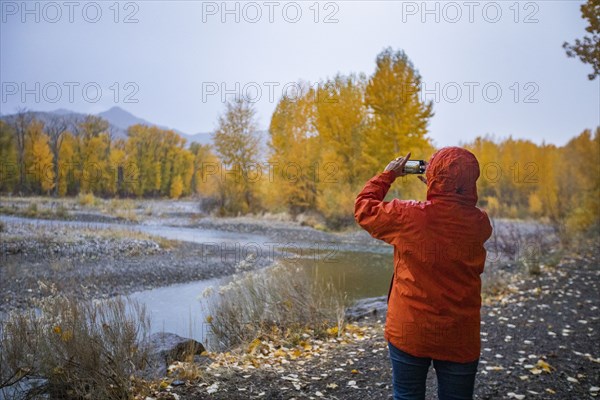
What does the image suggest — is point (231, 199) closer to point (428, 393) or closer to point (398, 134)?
point (398, 134)

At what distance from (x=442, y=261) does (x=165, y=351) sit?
11.2 ft

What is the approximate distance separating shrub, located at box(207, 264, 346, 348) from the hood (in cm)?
370

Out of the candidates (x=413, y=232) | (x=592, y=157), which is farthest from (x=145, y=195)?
(x=413, y=232)

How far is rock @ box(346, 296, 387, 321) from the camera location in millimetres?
6762

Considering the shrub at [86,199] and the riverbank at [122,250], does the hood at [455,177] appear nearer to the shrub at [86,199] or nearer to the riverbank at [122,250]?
the riverbank at [122,250]

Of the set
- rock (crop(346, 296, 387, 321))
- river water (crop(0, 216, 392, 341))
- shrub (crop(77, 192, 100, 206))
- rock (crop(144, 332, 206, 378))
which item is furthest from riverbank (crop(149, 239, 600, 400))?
shrub (crop(77, 192, 100, 206))

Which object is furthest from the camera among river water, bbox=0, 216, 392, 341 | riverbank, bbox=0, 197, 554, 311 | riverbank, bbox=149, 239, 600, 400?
riverbank, bbox=0, 197, 554, 311

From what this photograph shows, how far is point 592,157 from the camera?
15.7 m

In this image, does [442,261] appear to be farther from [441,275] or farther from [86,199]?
[86,199]

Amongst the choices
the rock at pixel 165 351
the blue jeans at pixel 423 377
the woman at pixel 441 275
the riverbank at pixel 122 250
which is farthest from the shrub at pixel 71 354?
the woman at pixel 441 275

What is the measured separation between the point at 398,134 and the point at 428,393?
15.7m

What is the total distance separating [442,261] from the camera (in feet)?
6.46

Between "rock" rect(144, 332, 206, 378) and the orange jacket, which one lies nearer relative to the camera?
the orange jacket

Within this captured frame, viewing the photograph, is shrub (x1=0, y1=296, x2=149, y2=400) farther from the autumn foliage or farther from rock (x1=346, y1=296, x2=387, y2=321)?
the autumn foliage
